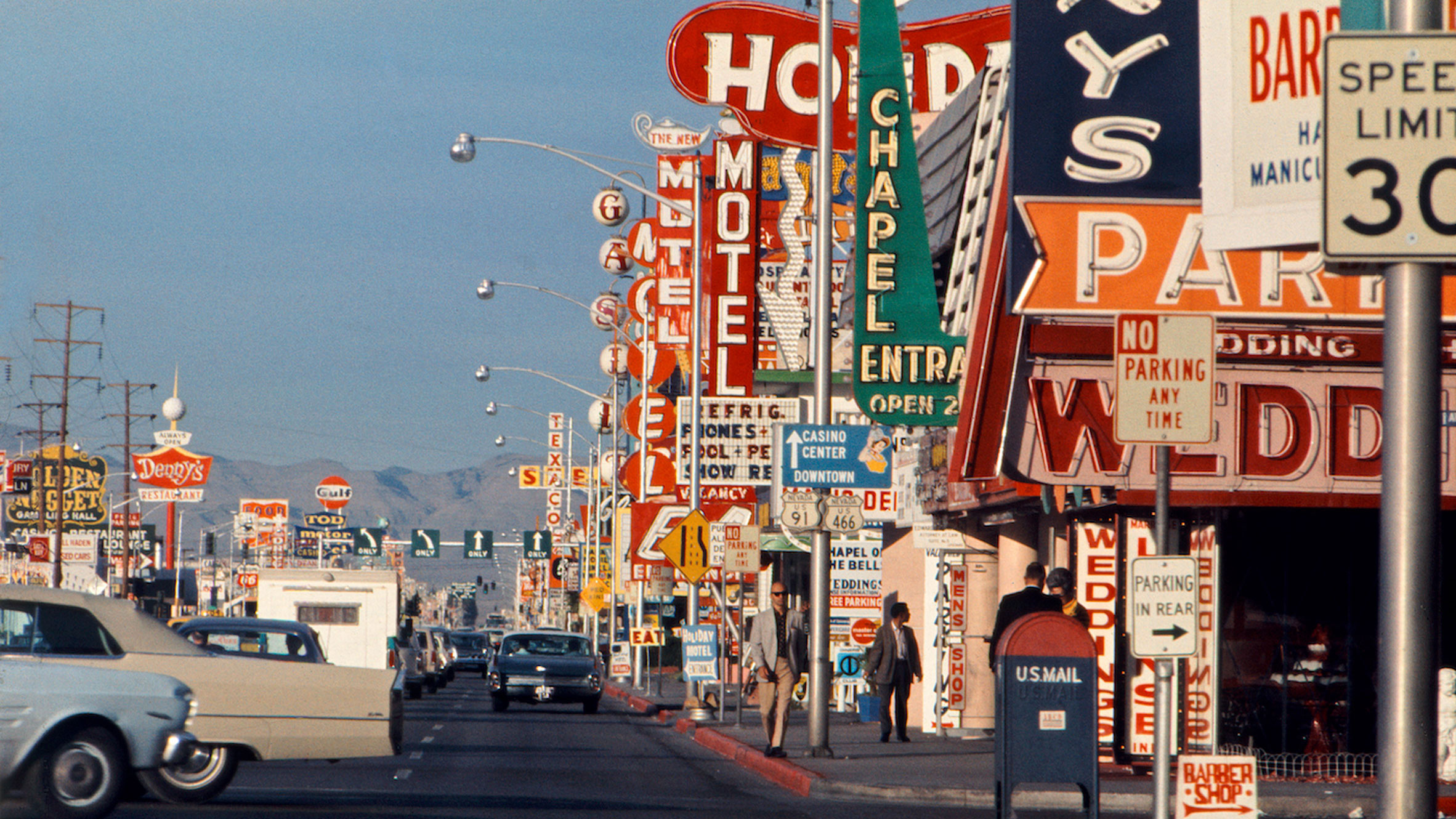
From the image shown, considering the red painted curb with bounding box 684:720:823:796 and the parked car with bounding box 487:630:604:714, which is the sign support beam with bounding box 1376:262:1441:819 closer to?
the red painted curb with bounding box 684:720:823:796

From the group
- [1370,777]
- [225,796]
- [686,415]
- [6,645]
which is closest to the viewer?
[6,645]

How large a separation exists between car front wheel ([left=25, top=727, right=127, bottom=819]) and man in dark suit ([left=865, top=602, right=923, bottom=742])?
14.1 meters

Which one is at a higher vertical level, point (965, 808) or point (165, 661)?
point (165, 661)

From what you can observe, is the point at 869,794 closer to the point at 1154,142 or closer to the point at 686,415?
the point at 1154,142

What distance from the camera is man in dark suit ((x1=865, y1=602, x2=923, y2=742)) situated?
81.4 feet

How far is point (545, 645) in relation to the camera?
1586 inches

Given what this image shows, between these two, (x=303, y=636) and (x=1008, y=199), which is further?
(x=303, y=636)

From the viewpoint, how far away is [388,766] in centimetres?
1964

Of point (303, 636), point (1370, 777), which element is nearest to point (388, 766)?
point (303, 636)

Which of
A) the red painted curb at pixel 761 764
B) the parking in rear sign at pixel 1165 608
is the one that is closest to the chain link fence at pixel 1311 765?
the red painted curb at pixel 761 764

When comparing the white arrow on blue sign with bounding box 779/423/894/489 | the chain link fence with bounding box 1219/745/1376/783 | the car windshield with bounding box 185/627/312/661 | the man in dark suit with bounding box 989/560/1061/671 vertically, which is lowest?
the chain link fence with bounding box 1219/745/1376/783

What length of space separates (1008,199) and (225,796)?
337 inches

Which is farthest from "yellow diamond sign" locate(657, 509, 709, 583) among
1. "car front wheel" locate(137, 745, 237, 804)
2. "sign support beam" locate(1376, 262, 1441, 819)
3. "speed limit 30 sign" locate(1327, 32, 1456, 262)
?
"speed limit 30 sign" locate(1327, 32, 1456, 262)

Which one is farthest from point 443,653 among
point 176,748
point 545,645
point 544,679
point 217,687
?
point 176,748
